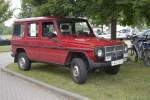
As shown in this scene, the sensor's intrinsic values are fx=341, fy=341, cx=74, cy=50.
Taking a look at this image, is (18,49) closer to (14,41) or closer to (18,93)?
(14,41)

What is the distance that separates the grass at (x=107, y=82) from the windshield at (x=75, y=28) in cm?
140

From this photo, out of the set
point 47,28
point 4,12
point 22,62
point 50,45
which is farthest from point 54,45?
point 4,12

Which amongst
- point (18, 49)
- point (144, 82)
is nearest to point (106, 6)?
point (144, 82)

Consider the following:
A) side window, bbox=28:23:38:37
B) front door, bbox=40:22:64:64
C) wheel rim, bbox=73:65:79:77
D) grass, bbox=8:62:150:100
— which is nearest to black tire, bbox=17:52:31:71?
grass, bbox=8:62:150:100

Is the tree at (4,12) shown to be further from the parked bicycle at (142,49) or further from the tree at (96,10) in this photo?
the parked bicycle at (142,49)

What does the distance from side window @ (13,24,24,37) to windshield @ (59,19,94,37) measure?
2.17m

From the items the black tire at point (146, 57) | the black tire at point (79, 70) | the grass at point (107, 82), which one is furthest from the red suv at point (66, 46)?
the black tire at point (146, 57)

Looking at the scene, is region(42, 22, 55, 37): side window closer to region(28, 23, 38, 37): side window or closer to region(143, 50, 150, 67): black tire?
region(28, 23, 38, 37): side window

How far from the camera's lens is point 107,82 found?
990 centimetres

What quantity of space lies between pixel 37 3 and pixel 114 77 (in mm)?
4593

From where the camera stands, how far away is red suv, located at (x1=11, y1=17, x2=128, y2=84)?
9.62 m

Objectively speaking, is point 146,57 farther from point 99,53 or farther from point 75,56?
point 99,53

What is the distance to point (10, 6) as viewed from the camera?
36.1m

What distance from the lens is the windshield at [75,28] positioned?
1115 centimetres
